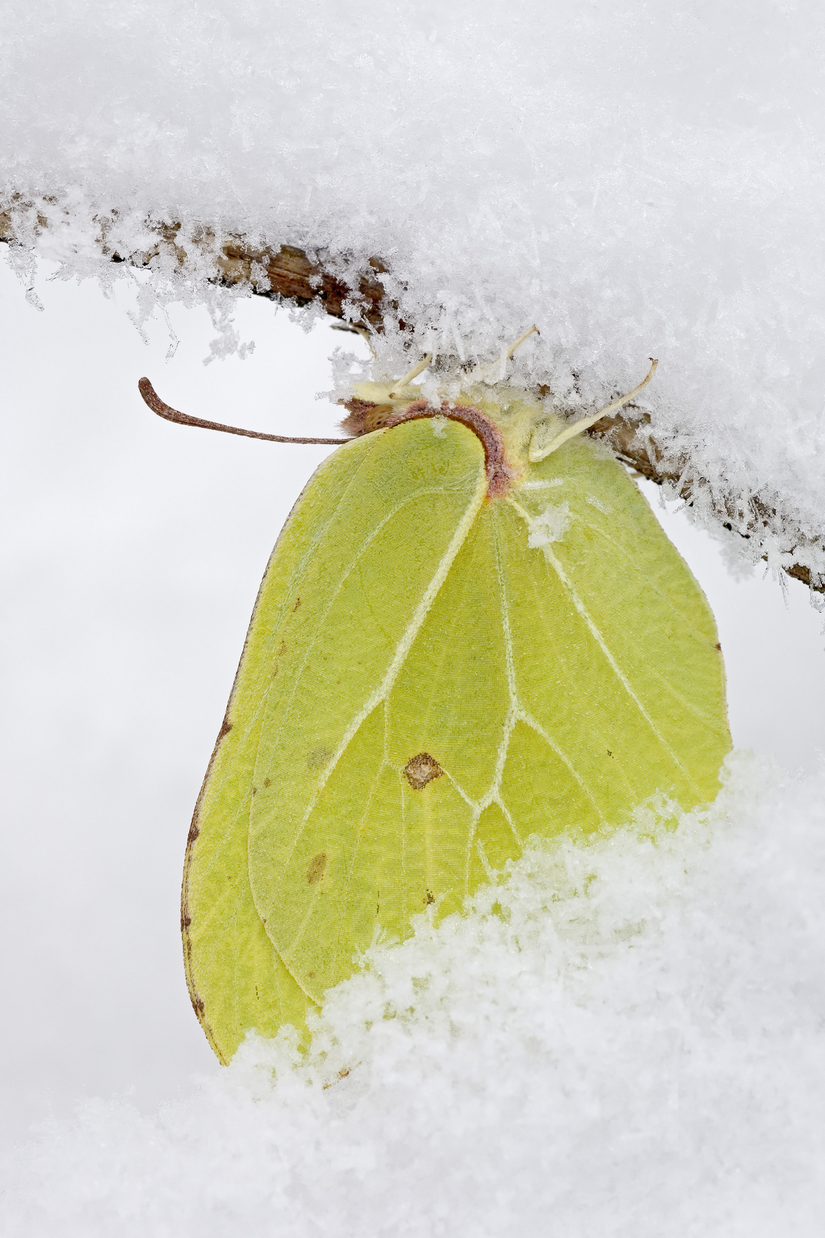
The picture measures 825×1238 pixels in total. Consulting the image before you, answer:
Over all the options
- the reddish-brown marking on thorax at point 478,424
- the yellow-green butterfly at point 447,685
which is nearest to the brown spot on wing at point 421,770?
the yellow-green butterfly at point 447,685

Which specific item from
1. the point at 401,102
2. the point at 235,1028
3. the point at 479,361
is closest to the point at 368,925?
the point at 235,1028

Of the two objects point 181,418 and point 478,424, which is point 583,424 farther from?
point 181,418

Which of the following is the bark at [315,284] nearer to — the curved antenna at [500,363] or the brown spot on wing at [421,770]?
the curved antenna at [500,363]

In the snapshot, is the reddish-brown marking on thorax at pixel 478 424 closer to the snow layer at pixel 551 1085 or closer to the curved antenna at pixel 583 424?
the curved antenna at pixel 583 424

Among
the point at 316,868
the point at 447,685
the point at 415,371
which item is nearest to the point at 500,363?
the point at 415,371

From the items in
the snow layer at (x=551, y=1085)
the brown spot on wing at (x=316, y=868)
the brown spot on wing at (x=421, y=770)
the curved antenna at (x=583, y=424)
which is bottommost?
the snow layer at (x=551, y=1085)

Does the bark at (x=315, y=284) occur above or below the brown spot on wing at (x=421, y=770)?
above

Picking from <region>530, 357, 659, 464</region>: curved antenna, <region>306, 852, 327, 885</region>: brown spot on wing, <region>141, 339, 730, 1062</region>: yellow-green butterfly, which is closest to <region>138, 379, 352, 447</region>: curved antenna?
<region>141, 339, 730, 1062</region>: yellow-green butterfly

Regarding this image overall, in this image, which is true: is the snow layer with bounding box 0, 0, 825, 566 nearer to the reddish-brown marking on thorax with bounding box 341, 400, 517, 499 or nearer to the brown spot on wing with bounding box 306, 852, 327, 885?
the reddish-brown marking on thorax with bounding box 341, 400, 517, 499
